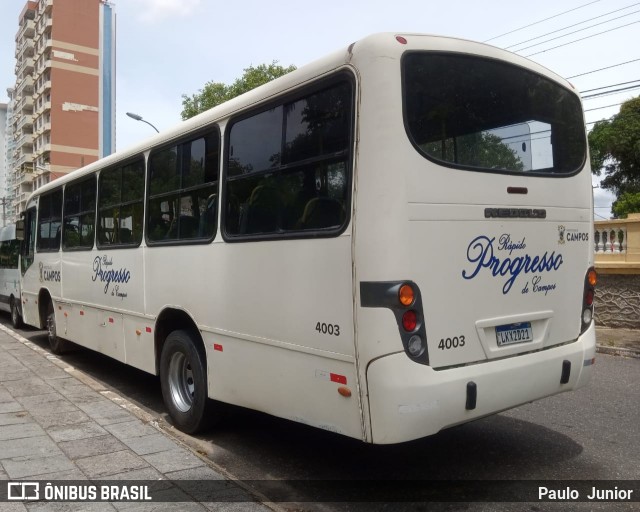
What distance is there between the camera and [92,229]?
758cm

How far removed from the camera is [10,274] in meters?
13.4

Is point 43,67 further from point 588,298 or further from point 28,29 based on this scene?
point 588,298

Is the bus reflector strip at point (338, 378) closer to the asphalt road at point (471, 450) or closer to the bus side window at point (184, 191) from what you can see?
the asphalt road at point (471, 450)

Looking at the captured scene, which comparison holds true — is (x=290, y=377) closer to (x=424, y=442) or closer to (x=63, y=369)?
(x=424, y=442)

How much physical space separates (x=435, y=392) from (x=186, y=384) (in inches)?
116

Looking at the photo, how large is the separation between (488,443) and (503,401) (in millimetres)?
1386

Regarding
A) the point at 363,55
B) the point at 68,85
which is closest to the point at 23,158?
the point at 68,85

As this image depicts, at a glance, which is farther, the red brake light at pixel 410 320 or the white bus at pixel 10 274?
the white bus at pixel 10 274

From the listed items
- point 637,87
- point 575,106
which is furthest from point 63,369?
point 637,87

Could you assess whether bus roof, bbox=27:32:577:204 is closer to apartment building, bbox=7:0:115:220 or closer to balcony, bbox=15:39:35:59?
apartment building, bbox=7:0:115:220

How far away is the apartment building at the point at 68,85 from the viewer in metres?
60.8

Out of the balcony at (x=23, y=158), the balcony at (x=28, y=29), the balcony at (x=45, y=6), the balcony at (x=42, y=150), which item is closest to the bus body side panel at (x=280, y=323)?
the balcony at (x=42, y=150)

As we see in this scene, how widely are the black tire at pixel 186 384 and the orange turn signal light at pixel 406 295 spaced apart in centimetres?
240

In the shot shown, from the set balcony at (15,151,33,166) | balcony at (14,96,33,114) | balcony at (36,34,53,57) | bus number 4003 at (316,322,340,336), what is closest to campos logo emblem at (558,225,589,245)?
bus number 4003 at (316,322,340,336)
